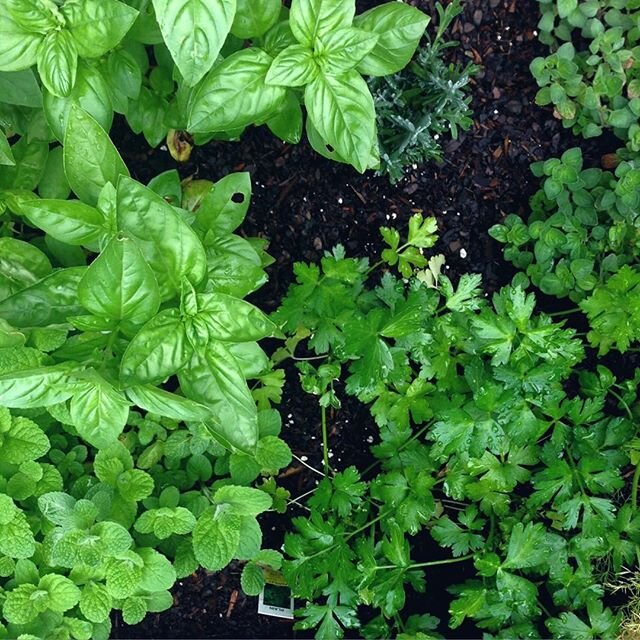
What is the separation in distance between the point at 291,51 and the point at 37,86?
20.0 inches

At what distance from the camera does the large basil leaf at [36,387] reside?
1.19m

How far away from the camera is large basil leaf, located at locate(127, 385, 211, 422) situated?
Answer: 119cm

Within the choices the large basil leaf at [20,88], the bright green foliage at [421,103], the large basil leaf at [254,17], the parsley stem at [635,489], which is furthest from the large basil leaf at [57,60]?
the parsley stem at [635,489]

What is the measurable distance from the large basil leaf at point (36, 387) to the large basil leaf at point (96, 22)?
555 mm

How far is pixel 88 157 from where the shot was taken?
4.21 feet

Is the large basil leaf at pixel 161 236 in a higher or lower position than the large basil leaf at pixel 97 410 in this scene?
higher

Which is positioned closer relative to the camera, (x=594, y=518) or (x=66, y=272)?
(x=66, y=272)

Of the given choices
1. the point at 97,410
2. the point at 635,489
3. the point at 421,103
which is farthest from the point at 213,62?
the point at 635,489

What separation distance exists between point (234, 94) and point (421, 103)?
2.19ft

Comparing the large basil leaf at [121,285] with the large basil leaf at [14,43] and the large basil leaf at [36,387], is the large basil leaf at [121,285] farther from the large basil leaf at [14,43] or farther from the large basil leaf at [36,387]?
the large basil leaf at [14,43]

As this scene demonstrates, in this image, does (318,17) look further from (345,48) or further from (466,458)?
(466,458)

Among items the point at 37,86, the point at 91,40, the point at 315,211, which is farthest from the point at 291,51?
the point at 315,211

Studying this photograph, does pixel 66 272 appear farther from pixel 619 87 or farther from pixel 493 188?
pixel 619 87

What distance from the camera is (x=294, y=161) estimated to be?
1.94 metres
